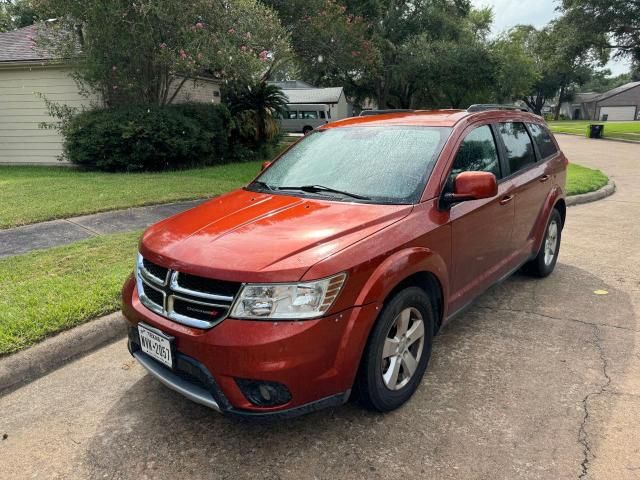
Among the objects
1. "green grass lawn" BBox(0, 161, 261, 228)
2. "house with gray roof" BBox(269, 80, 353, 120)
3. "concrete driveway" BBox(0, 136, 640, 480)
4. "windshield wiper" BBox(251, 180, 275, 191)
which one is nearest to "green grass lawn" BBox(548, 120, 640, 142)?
"house with gray roof" BBox(269, 80, 353, 120)

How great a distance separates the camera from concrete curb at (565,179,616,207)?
9.37 m

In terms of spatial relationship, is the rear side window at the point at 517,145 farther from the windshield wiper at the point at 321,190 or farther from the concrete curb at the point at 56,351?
the concrete curb at the point at 56,351

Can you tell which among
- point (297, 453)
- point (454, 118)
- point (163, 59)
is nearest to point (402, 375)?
point (297, 453)

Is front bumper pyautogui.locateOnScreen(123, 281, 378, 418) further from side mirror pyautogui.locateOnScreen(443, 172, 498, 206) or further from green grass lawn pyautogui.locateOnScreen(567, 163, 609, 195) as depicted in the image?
green grass lawn pyautogui.locateOnScreen(567, 163, 609, 195)

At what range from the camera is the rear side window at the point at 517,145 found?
4293 millimetres

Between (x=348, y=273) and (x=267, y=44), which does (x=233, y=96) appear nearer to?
(x=267, y=44)

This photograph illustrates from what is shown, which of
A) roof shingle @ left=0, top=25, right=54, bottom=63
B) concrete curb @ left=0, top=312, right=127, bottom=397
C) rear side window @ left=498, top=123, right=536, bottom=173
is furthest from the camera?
roof shingle @ left=0, top=25, right=54, bottom=63

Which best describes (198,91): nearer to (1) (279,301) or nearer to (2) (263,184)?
(2) (263,184)

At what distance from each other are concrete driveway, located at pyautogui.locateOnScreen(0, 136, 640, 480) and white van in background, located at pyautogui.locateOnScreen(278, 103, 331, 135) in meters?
34.1

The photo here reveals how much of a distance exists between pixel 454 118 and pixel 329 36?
1482cm

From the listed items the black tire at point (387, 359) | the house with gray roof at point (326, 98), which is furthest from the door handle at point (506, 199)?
the house with gray roof at point (326, 98)

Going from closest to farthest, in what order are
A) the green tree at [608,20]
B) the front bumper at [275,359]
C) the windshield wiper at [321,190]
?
1. the front bumper at [275,359]
2. the windshield wiper at [321,190]
3. the green tree at [608,20]

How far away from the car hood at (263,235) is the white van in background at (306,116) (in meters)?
34.3

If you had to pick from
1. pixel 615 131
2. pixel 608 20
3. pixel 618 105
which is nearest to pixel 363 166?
pixel 608 20
